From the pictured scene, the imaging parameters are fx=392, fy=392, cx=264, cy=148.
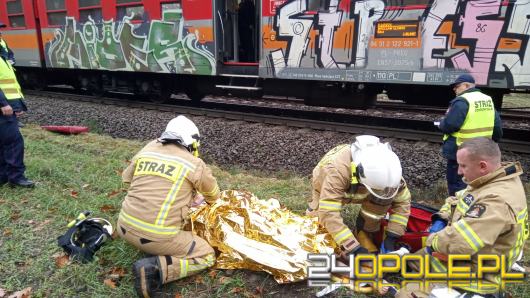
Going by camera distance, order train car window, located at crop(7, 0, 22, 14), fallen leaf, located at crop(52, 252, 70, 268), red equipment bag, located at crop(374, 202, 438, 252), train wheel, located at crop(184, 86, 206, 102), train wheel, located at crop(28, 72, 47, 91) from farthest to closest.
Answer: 1. train wheel, located at crop(28, 72, 47, 91)
2. train car window, located at crop(7, 0, 22, 14)
3. train wheel, located at crop(184, 86, 206, 102)
4. red equipment bag, located at crop(374, 202, 438, 252)
5. fallen leaf, located at crop(52, 252, 70, 268)

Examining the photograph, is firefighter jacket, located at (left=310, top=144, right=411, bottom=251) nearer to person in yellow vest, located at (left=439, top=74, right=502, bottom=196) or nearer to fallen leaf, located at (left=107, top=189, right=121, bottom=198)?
person in yellow vest, located at (left=439, top=74, right=502, bottom=196)

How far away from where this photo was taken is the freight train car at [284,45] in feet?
21.2

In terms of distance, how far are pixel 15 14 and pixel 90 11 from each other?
3.74 metres

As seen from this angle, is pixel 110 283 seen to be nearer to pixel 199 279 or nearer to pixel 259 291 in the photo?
pixel 199 279

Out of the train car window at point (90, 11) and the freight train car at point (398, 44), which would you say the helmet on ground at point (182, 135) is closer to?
the freight train car at point (398, 44)

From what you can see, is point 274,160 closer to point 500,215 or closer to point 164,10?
point 500,215

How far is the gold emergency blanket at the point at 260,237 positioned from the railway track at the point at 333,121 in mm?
4316

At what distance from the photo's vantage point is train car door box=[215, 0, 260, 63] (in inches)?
354

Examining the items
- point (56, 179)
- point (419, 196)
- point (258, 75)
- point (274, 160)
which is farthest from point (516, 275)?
point (258, 75)

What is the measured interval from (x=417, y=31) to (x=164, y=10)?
19.0ft

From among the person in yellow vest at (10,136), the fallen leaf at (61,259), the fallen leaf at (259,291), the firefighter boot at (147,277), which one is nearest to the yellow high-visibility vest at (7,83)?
the person in yellow vest at (10,136)

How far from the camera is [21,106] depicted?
4.64m

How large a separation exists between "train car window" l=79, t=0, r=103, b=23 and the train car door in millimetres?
3766

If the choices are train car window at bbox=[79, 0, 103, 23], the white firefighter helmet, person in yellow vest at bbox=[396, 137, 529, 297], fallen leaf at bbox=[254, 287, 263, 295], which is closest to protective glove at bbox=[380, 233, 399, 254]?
the white firefighter helmet
